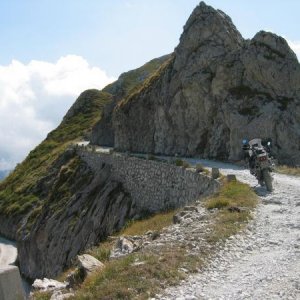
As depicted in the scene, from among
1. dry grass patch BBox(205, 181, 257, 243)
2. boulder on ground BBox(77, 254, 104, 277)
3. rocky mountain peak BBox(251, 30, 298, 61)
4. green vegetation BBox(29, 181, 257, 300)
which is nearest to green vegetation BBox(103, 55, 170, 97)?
rocky mountain peak BBox(251, 30, 298, 61)

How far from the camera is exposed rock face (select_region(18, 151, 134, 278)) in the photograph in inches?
1780

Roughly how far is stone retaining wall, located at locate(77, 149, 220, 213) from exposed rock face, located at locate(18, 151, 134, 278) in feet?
4.05

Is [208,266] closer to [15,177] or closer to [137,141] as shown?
[137,141]

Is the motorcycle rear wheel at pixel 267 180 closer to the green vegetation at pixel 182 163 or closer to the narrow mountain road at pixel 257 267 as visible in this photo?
the narrow mountain road at pixel 257 267

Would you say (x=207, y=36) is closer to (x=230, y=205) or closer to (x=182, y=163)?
(x=182, y=163)

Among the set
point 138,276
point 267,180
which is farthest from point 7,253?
point 138,276

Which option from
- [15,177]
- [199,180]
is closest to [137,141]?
[199,180]

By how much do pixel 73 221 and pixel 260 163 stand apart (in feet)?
105

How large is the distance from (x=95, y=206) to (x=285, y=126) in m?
19.3

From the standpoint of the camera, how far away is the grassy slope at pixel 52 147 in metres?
89.2

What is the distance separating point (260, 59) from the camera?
48.2 m

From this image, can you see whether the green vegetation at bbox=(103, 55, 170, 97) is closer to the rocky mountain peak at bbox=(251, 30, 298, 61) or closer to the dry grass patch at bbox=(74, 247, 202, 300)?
the rocky mountain peak at bbox=(251, 30, 298, 61)

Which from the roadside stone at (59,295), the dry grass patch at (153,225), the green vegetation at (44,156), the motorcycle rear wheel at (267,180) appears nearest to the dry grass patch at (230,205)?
the motorcycle rear wheel at (267,180)

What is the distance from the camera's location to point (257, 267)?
11.6 m
